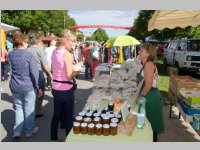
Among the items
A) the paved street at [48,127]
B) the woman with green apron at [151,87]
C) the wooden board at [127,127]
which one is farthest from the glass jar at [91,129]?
the paved street at [48,127]

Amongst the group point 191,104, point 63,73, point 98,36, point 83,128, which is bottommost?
point 191,104

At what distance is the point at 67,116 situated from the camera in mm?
4711

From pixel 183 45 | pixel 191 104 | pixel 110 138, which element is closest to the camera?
pixel 110 138

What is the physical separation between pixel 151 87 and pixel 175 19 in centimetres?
A: 183

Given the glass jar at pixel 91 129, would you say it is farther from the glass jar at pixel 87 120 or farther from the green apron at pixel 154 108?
the green apron at pixel 154 108

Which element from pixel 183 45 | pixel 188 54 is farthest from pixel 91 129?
pixel 183 45

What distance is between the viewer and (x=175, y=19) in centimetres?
533

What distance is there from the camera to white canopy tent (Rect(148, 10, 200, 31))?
5.11 m

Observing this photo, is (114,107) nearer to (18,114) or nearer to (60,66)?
(60,66)

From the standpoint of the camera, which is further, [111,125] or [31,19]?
[31,19]

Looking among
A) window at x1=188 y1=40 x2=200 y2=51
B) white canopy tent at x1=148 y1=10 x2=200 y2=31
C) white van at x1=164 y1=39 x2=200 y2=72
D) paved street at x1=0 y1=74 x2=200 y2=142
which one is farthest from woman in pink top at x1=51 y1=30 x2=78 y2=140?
window at x1=188 y1=40 x2=200 y2=51

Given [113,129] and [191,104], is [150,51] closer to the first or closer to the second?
[191,104]

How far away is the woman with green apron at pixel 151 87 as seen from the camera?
13.1 ft

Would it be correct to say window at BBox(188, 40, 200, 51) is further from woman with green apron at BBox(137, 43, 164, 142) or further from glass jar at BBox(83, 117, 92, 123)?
glass jar at BBox(83, 117, 92, 123)
